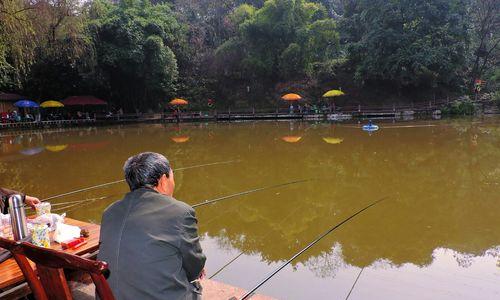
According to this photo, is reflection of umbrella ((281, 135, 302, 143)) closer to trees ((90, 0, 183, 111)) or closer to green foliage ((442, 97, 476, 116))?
trees ((90, 0, 183, 111))

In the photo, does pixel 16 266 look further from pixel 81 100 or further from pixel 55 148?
pixel 81 100

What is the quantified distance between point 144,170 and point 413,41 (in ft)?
78.2

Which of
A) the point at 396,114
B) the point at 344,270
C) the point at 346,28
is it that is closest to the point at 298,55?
the point at 346,28

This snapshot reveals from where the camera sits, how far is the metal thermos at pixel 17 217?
91.0 inches

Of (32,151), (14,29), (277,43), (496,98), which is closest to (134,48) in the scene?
(277,43)

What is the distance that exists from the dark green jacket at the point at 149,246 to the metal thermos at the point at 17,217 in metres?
0.89

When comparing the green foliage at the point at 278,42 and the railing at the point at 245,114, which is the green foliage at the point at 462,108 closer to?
the railing at the point at 245,114

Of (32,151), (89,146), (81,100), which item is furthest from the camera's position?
(81,100)

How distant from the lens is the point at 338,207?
5871mm

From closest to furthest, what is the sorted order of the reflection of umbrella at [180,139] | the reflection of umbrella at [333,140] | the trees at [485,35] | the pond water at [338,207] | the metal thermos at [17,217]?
the metal thermos at [17,217] → the pond water at [338,207] → the reflection of umbrella at [333,140] → the reflection of umbrella at [180,139] → the trees at [485,35]

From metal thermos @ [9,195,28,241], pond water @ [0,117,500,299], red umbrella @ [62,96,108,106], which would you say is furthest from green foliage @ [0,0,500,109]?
metal thermos @ [9,195,28,241]

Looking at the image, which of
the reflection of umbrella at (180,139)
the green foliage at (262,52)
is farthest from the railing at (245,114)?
the reflection of umbrella at (180,139)

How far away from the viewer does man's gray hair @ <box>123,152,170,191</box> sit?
72.7 inches

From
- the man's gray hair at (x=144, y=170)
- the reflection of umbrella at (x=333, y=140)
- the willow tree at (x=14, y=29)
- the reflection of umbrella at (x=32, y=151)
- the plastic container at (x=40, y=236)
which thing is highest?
the willow tree at (x=14, y=29)
